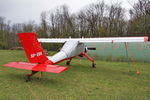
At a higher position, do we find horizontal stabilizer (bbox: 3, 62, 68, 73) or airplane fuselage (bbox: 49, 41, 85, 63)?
airplane fuselage (bbox: 49, 41, 85, 63)

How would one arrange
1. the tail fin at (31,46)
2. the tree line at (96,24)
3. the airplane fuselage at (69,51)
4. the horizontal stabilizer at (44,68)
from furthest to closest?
the tree line at (96,24) < the airplane fuselage at (69,51) < the tail fin at (31,46) < the horizontal stabilizer at (44,68)

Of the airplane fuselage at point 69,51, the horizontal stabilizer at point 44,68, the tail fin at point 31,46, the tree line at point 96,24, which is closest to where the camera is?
the horizontal stabilizer at point 44,68

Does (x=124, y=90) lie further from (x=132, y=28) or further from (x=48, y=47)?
(x=48, y=47)

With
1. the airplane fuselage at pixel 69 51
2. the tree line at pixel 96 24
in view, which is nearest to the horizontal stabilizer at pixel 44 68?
the airplane fuselage at pixel 69 51

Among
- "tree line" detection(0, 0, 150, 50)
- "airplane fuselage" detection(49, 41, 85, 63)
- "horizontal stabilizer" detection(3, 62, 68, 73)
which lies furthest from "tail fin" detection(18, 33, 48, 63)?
"tree line" detection(0, 0, 150, 50)

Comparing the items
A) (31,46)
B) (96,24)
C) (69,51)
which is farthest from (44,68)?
(96,24)

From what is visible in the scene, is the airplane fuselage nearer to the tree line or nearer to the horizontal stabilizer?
the horizontal stabilizer

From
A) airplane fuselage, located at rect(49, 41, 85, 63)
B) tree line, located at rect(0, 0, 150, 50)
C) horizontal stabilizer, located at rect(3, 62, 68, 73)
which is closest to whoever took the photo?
horizontal stabilizer, located at rect(3, 62, 68, 73)

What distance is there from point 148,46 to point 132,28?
35.6 feet

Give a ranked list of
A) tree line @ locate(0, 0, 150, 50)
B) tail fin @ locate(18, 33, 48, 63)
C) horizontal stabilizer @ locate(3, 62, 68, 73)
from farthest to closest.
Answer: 1. tree line @ locate(0, 0, 150, 50)
2. tail fin @ locate(18, 33, 48, 63)
3. horizontal stabilizer @ locate(3, 62, 68, 73)

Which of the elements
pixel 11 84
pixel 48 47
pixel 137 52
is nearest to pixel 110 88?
pixel 11 84

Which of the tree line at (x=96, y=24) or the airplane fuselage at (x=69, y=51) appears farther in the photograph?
the tree line at (x=96, y=24)

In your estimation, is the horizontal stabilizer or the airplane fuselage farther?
the airplane fuselage

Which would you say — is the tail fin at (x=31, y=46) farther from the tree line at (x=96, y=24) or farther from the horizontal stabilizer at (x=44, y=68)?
the tree line at (x=96, y=24)
